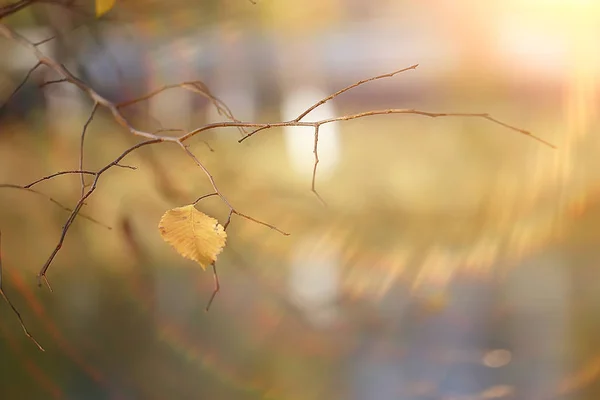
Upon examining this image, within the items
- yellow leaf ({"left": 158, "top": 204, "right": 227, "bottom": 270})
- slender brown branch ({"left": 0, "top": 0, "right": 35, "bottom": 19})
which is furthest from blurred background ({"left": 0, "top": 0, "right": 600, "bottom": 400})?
yellow leaf ({"left": 158, "top": 204, "right": 227, "bottom": 270})

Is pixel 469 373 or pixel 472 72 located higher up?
pixel 472 72

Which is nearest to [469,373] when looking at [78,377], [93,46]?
[78,377]

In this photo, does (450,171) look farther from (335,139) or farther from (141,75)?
(141,75)

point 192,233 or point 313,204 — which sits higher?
point 313,204

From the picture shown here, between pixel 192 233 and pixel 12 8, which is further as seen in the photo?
pixel 12 8

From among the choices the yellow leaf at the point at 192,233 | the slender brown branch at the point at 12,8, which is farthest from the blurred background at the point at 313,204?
the yellow leaf at the point at 192,233
